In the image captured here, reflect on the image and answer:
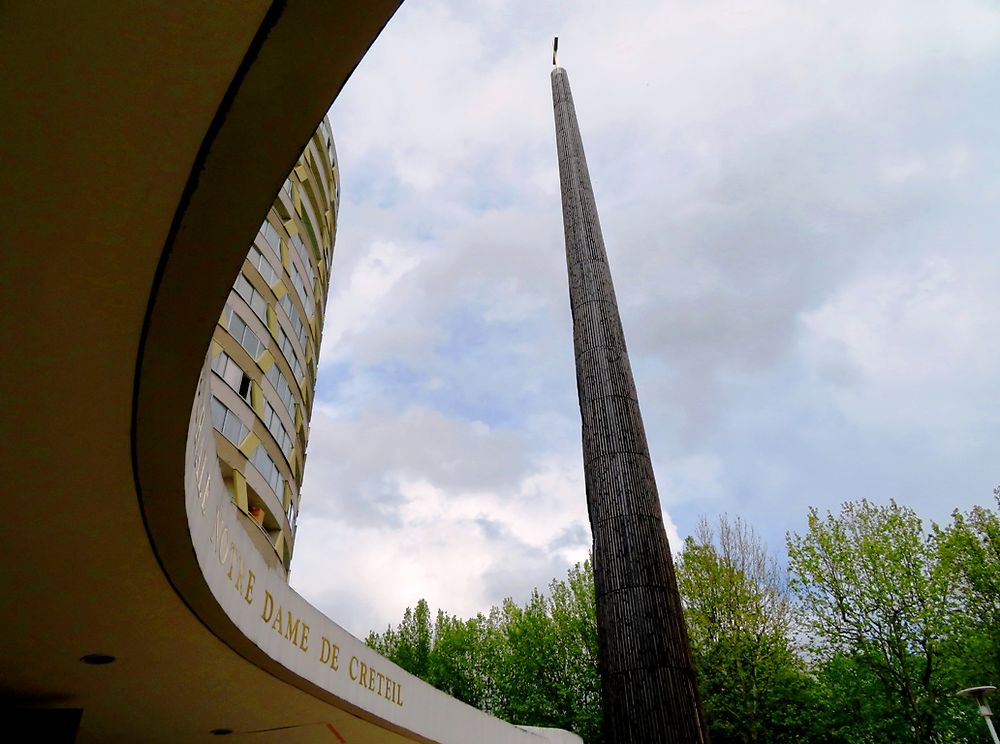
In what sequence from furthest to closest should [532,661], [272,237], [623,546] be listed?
[532,661], [272,237], [623,546]

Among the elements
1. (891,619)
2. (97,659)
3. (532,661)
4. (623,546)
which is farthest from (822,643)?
(97,659)

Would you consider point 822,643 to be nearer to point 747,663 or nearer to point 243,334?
point 747,663

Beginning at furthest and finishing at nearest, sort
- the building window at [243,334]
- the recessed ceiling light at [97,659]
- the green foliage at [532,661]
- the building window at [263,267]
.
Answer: the green foliage at [532,661] → the building window at [263,267] → the building window at [243,334] → the recessed ceiling light at [97,659]

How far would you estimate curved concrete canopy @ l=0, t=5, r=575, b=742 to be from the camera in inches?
80.4

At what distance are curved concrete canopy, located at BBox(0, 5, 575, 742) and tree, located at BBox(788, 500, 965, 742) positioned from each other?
19541 mm

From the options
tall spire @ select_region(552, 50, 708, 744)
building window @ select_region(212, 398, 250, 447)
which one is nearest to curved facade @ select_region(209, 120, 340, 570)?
building window @ select_region(212, 398, 250, 447)

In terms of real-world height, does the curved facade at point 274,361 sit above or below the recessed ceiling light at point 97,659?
above

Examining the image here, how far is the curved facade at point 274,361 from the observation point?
15.1 metres

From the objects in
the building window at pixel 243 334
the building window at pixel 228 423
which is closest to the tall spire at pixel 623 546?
the building window at pixel 228 423

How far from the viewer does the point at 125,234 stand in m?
2.60

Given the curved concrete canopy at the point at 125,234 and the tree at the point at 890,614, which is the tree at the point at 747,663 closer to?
the tree at the point at 890,614

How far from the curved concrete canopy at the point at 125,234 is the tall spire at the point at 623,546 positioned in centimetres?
441

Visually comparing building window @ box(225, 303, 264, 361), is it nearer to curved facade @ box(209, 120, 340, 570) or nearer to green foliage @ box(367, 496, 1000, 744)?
curved facade @ box(209, 120, 340, 570)

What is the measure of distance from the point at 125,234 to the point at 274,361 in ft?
51.2
